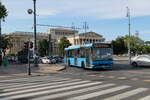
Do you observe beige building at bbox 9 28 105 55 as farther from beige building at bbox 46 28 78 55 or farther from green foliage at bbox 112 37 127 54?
Result: green foliage at bbox 112 37 127 54

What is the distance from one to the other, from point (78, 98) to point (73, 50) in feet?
69.2

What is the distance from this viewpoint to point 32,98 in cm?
934

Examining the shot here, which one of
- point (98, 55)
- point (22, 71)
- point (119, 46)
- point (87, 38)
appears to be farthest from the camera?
point (87, 38)

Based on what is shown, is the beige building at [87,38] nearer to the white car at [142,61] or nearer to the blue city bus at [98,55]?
the white car at [142,61]

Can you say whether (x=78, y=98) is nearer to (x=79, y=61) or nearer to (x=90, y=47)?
(x=90, y=47)

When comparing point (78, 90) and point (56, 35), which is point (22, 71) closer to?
point (78, 90)

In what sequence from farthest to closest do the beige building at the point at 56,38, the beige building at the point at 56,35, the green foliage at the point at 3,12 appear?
the beige building at the point at 56,35 → the beige building at the point at 56,38 → the green foliage at the point at 3,12

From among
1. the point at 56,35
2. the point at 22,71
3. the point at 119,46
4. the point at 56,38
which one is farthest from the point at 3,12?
Result: the point at 56,35

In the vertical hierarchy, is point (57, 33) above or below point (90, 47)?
above

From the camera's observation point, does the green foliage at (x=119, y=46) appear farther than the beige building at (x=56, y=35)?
No

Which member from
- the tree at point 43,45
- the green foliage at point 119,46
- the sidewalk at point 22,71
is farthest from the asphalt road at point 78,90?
the green foliage at point 119,46

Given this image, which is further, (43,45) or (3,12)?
(43,45)

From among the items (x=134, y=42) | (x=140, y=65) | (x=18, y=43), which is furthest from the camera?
(x=18, y=43)

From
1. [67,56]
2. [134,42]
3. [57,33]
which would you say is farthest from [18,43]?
[67,56]
